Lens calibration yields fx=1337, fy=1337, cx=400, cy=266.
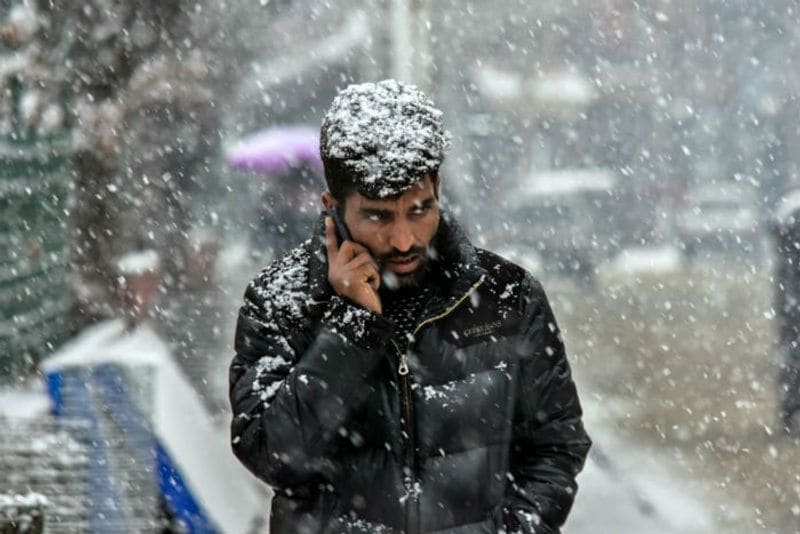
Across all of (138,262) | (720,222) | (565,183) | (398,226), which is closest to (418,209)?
(398,226)

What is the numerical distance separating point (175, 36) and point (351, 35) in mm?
18953

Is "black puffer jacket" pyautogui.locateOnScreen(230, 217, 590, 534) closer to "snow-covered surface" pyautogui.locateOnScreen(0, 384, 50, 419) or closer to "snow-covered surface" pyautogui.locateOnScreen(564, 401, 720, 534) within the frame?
"snow-covered surface" pyautogui.locateOnScreen(0, 384, 50, 419)

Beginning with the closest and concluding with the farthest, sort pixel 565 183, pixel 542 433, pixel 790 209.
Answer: pixel 542 433, pixel 790 209, pixel 565 183

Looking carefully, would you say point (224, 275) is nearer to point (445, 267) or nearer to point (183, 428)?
point (183, 428)

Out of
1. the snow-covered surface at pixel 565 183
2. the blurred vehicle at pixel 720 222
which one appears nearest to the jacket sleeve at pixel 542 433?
the snow-covered surface at pixel 565 183

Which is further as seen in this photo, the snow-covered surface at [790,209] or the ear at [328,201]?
the snow-covered surface at [790,209]

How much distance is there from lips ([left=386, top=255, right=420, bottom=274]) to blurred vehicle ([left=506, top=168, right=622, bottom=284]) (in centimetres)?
1829

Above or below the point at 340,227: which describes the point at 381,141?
above

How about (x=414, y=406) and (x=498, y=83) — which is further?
(x=498, y=83)

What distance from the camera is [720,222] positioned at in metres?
29.8

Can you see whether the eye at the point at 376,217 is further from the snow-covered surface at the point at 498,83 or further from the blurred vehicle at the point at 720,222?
the snow-covered surface at the point at 498,83

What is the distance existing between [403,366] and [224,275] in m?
13.0

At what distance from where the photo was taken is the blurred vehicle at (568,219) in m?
22.4

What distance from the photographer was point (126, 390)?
4754 mm
